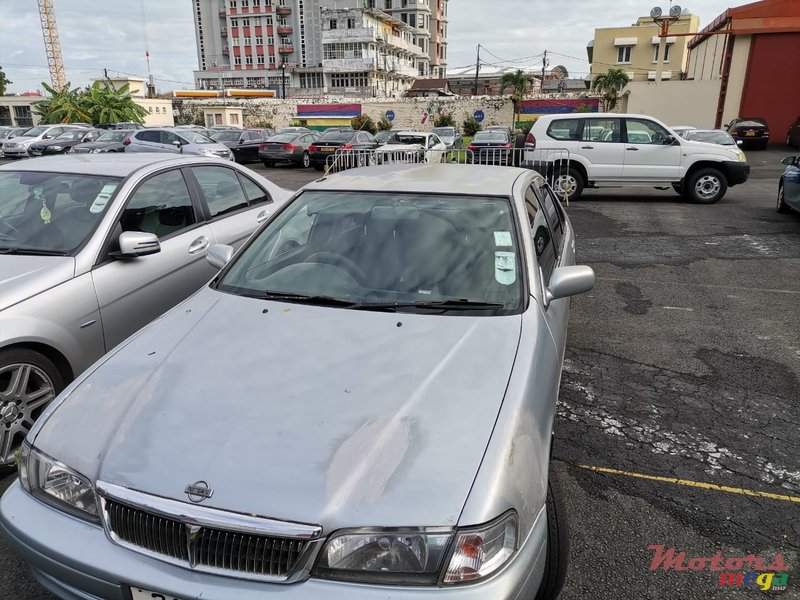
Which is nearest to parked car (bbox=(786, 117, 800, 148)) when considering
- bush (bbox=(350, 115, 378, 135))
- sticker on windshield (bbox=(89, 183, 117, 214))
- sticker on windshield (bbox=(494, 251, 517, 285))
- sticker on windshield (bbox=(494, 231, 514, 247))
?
bush (bbox=(350, 115, 378, 135))

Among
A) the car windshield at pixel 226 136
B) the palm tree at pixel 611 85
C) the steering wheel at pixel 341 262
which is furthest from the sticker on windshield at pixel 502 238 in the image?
the palm tree at pixel 611 85

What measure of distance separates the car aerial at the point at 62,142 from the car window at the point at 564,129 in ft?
69.5

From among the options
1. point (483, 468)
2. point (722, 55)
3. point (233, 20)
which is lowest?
point (483, 468)

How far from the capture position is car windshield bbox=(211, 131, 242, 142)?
26.0 meters

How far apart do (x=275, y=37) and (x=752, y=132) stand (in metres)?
84.6

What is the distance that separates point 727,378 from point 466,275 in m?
2.65

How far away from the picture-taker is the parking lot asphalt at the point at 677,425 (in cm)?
261

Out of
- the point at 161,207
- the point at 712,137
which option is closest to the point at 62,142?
the point at 712,137

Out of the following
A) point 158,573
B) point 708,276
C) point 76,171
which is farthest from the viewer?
point 708,276

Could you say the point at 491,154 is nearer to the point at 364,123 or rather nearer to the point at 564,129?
the point at 564,129

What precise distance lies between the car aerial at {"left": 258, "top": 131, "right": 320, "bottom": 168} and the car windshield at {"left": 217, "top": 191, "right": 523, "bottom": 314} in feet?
64.9

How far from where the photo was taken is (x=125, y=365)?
7.91 ft

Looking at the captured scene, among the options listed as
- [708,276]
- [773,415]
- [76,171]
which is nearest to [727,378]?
[773,415]

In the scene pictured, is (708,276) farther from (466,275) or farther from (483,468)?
(483,468)
